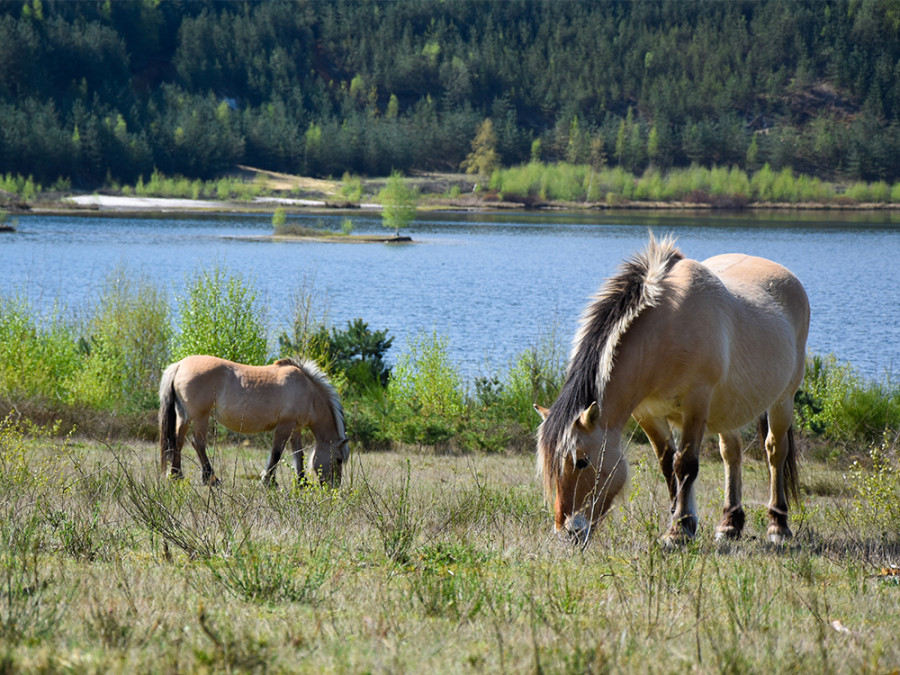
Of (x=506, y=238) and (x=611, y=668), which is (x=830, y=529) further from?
(x=506, y=238)

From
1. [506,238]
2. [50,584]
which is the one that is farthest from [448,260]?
[50,584]

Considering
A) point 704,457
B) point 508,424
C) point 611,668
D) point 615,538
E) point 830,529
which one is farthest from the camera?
point 508,424

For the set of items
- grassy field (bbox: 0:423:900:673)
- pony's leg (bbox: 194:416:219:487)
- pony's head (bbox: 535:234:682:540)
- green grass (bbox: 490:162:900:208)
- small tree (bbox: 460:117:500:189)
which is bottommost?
pony's leg (bbox: 194:416:219:487)

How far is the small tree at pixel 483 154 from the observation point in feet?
532

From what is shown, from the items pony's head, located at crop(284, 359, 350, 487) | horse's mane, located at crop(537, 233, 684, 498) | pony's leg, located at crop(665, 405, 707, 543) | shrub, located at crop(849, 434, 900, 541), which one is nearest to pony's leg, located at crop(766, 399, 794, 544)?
shrub, located at crop(849, 434, 900, 541)

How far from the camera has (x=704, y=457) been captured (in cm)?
1360

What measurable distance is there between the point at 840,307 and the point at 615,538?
3554 centimetres

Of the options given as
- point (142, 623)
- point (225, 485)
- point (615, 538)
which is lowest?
point (225, 485)

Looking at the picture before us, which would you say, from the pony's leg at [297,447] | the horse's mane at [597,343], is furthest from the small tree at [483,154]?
the horse's mane at [597,343]

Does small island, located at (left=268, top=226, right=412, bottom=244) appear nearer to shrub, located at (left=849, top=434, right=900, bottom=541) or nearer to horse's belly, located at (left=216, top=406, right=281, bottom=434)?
horse's belly, located at (left=216, top=406, right=281, bottom=434)

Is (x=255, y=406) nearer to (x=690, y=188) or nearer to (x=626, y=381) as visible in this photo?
(x=626, y=381)

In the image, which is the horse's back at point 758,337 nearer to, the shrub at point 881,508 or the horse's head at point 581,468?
the shrub at point 881,508

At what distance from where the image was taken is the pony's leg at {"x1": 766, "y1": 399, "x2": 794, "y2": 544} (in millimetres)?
7259

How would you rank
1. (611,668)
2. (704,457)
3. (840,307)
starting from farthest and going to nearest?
(840,307), (704,457), (611,668)
